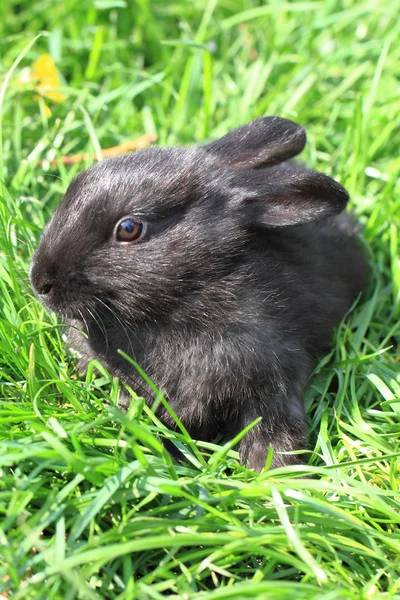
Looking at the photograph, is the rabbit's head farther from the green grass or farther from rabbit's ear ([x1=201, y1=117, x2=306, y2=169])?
the green grass

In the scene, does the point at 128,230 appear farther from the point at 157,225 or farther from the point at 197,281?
the point at 197,281

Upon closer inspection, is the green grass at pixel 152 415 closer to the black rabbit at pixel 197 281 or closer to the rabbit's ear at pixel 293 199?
the black rabbit at pixel 197 281

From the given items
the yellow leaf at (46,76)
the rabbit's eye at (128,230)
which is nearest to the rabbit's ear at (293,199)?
the rabbit's eye at (128,230)

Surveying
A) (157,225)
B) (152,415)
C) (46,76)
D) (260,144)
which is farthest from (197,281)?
(46,76)

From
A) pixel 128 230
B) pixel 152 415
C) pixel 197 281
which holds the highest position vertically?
pixel 128 230

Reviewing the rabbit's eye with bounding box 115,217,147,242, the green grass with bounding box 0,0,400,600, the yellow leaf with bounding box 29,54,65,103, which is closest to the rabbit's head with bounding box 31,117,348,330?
the rabbit's eye with bounding box 115,217,147,242
